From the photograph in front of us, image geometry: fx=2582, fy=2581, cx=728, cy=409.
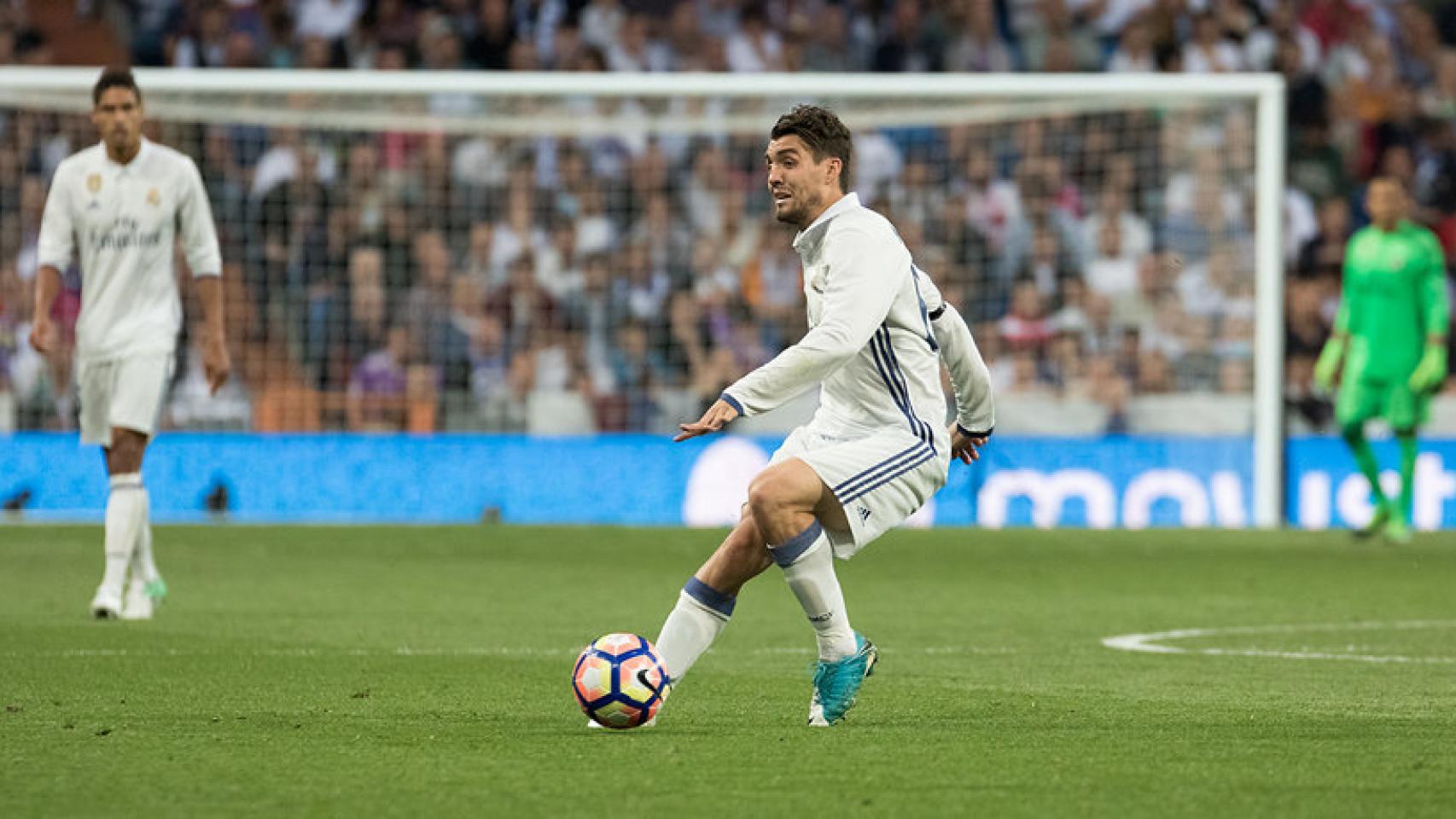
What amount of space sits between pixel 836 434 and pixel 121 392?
4.56 m

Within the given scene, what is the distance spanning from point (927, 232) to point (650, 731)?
1439 cm

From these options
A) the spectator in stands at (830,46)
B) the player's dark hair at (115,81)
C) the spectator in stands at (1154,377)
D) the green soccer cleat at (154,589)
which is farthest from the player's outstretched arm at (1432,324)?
the player's dark hair at (115,81)

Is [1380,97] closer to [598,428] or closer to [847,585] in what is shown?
[598,428]

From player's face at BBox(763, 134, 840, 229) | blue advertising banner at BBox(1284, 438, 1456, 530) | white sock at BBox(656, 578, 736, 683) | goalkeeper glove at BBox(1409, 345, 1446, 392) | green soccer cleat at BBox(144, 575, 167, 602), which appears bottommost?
blue advertising banner at BBox(1284, 438, 1456, 530)

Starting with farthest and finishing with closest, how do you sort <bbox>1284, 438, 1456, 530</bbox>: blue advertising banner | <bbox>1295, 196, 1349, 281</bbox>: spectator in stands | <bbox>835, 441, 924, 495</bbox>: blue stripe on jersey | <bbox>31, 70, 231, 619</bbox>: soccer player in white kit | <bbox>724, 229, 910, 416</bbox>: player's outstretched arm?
<bbox>1295, 196, 1349, 281</bbox>: spectator in stands < <bbox>1284, 438, 1456, 530</bbox>: blue advertising banner < <bbox>31, 70, 231, 619</bbox>: soccer player in white kit < <bbox>835, 441, 924, 495</bbox>: blue stripe on jersey < <bbox>724, 229, 910, 416</bbox>: player's outstretched arm

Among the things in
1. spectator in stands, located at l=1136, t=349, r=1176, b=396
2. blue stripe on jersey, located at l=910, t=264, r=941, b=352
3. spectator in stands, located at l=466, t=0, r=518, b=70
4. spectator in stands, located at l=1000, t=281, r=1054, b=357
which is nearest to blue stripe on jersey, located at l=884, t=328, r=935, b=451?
blue stripe on jersey, located at l=910, t=264, r=941, b=352

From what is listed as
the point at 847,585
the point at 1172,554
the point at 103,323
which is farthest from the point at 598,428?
the point at 103,323

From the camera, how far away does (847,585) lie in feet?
42.8

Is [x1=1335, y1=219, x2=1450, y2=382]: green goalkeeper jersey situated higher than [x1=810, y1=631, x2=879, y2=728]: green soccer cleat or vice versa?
[x1=1335, y1=219, x2=1450, y2=382]: green goalkeeper jersey

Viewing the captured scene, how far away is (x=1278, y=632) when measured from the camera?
33.9 ft

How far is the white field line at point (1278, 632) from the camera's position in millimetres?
9094

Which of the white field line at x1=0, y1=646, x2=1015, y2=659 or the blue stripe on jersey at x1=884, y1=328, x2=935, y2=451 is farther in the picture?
the white field line at x1=0, y1=646, x2=1015, y2=659

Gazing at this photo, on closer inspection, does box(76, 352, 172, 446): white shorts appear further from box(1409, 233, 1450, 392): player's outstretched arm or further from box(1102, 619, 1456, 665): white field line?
box(1409, 233, 1450, 392): player's outstretched arm

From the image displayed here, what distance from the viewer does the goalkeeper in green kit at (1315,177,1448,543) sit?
1691 centimetres
